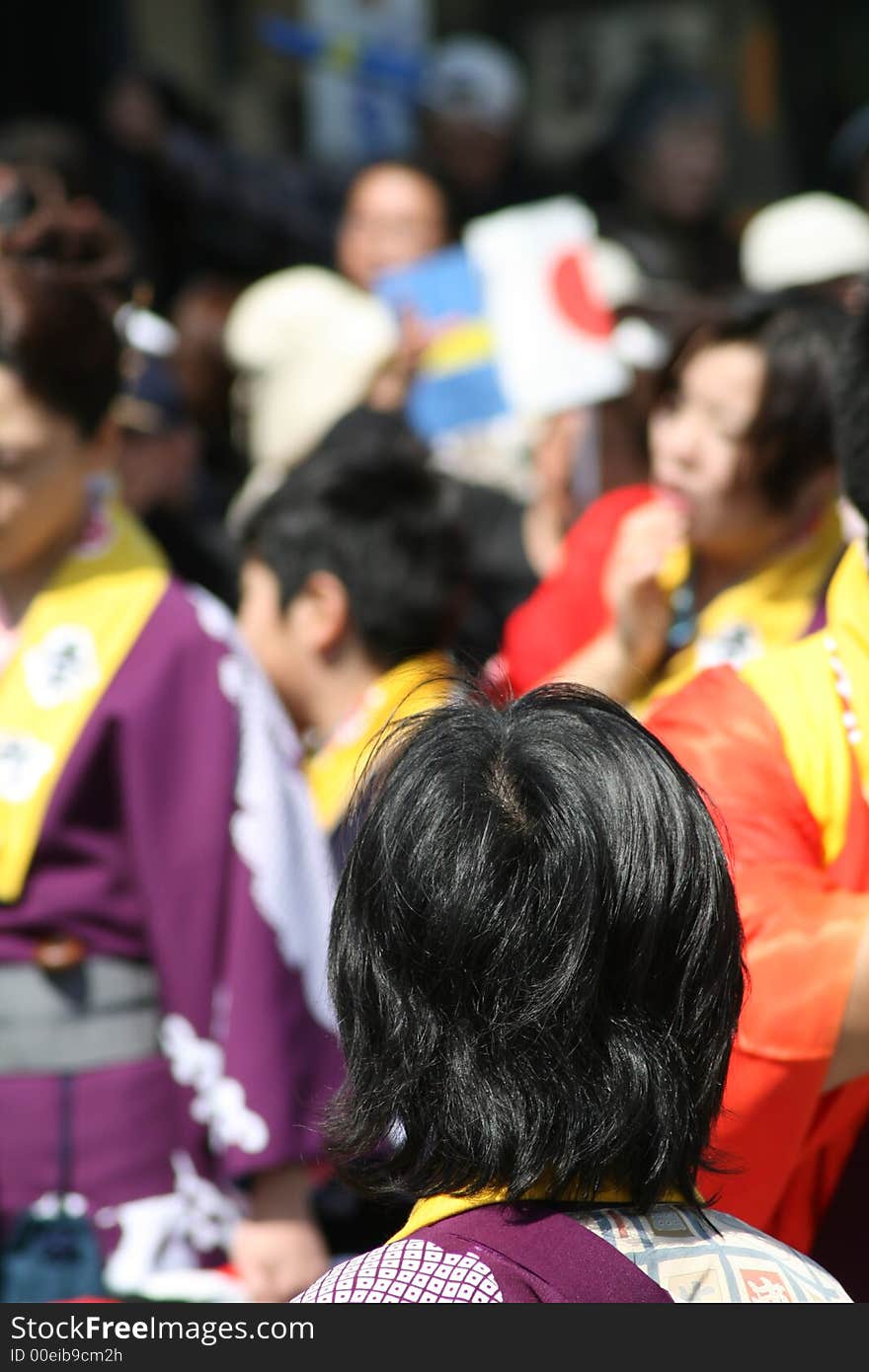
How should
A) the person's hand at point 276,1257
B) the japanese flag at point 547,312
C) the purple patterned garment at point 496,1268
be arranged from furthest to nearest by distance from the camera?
the japanese flag at point 547,312 → the person's hand at point 276,1257 → the purple patterned garment at point 496,1268

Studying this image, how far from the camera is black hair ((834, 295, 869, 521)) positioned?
1.54 m

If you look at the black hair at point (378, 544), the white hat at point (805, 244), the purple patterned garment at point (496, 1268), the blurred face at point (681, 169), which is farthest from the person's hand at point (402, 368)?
the purple patterned garment at point (496, 1268)

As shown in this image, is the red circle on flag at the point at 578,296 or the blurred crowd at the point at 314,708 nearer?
the blurred crowd at the point at 314,708

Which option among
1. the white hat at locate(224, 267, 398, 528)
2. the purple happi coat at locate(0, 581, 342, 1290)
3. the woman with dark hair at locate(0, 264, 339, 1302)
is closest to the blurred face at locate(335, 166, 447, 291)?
the white hat at locate(224, 267, 398, 528)

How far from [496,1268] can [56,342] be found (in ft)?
5.37

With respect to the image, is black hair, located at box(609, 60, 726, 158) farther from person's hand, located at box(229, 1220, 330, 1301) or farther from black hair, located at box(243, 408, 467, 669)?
person's hand, located at box(229, 1220, 330, 1301)

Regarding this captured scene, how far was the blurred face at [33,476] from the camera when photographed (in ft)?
7.78

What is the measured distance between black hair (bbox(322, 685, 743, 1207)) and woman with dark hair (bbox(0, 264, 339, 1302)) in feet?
3.61

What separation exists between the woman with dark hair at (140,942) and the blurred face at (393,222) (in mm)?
2283

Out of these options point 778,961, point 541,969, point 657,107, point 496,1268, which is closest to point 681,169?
point 657,107

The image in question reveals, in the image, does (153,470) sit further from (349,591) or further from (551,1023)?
(551,1023)

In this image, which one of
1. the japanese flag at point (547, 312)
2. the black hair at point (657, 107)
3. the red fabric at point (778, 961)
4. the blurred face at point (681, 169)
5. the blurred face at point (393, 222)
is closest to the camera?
the red fabric at point (778, 961)

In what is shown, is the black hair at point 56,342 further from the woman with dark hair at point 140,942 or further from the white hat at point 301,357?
the white hat at point 301,357

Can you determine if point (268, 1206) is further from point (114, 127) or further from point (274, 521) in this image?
point (114, 127)
